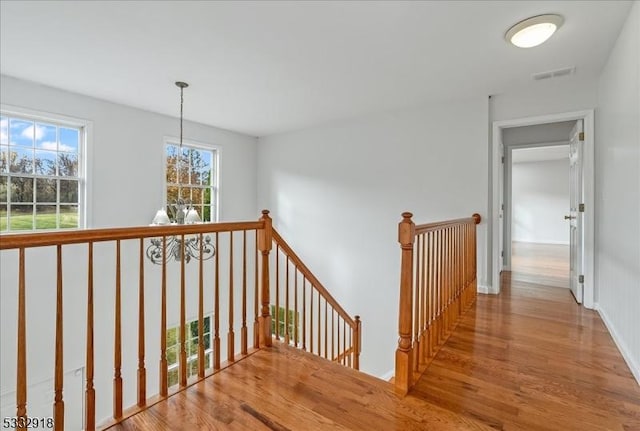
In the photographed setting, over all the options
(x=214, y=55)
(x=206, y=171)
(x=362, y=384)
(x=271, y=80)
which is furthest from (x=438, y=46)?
(x=206, y=171)

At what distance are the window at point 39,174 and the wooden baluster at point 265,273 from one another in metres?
2.84

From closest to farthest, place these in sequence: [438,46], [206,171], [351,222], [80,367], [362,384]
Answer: [362,384]
[438,46]
[80,367]
[351,222]
[206,171]

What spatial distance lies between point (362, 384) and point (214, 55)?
2.81m

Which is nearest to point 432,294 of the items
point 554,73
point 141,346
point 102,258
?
point 141,346

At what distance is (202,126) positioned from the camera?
5059 millimetres

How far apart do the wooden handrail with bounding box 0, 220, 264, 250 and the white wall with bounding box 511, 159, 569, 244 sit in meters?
8.50

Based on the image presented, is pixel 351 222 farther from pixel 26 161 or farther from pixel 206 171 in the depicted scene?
pixel 26 161

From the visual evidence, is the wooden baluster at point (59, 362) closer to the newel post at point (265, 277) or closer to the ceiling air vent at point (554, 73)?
the newel post at point (265, 277)

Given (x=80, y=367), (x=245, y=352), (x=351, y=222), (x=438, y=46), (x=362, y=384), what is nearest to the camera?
(x=362, y=384)

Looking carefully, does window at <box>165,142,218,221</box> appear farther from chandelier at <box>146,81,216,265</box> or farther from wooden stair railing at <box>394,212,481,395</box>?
wooden stair railing at <box>394,212,481,395</box>

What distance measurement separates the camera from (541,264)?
5.71m

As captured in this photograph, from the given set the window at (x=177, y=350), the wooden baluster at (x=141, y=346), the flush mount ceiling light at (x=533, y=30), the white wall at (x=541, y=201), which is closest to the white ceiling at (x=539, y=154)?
the white wall at (x=541, y=201)

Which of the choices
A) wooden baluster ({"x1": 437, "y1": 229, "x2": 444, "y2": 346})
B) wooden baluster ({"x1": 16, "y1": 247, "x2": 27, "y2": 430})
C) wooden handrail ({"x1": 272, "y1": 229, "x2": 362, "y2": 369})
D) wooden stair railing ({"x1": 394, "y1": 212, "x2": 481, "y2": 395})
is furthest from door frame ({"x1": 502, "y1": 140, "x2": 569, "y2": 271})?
wooden baluster ({"x1": 16, "y1": 247, "x2": 27, "y2": 430})

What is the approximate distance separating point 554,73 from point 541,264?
383 cm
